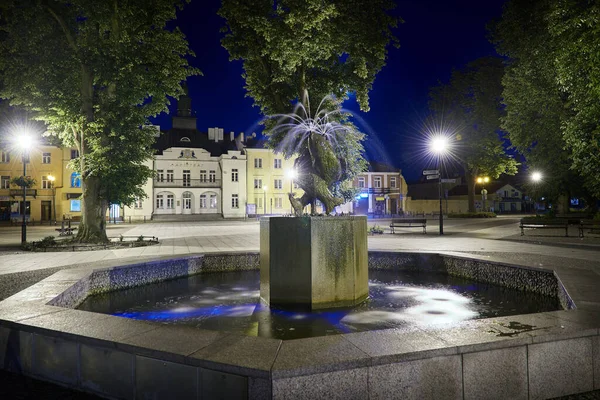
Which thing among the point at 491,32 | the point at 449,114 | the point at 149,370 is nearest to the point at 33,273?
the point at 149,370

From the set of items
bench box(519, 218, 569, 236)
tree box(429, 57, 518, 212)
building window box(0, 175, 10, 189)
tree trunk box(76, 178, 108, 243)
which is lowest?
bench box(519, 218, 569, 236)

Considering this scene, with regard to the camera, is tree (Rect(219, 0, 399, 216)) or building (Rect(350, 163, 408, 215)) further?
building (Rect(350, 163, 408, 215))

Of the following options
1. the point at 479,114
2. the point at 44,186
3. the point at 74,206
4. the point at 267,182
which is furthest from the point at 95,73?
the point at 267,182

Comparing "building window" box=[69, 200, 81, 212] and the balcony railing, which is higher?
the balcony railing

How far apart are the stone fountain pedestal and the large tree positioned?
10662 millimetres

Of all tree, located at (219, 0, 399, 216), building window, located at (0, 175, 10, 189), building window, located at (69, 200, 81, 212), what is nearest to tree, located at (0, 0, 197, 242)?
tree, located at (219, 0, 399, 216)

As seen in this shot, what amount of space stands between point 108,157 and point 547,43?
2239 centimetres

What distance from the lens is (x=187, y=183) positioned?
191 feet

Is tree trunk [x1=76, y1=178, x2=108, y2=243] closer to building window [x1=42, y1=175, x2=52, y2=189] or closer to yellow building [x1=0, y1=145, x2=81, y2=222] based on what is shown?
yellow building [x1=0, y1=145, x2=81, y2=222]

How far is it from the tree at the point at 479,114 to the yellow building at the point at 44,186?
45.8 m

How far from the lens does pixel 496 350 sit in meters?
3.61

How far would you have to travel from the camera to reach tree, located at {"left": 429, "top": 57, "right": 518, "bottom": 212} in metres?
41.1

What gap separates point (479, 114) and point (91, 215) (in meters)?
38.3

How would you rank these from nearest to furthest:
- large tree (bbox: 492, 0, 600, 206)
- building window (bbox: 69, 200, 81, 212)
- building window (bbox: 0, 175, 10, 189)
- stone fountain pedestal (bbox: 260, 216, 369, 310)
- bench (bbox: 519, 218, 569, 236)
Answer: stone fountain pedestal (bbox: 260, 216, 369, 310) → large tree (bbox: 492, 0, 600, 206) → bench (bbox: 519, 218, 569, 236) → building window (bbox: 0, 175, 10, 189) → building window (bbox: 69, 200, 81, 212)
